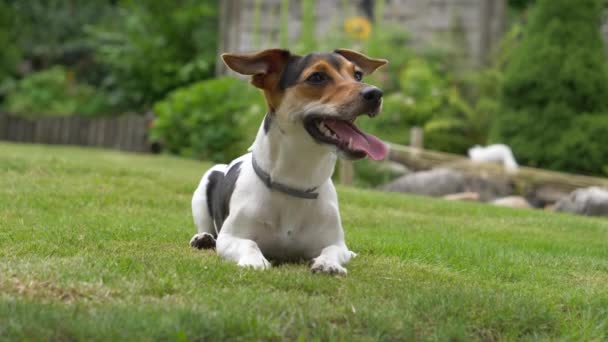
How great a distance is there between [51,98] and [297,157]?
18.7 m

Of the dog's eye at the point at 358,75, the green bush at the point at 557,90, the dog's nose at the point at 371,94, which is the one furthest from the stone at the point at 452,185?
the dog's nose at the point at 371,94

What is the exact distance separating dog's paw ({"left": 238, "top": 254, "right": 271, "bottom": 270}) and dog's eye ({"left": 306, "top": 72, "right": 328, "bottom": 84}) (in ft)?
3.37

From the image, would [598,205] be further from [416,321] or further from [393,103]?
[416,321]

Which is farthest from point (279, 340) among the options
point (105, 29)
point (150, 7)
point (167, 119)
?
point (105, 29)

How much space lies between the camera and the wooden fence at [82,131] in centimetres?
1933

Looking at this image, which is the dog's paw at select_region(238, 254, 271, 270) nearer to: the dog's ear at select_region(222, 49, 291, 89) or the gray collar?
the gray collar

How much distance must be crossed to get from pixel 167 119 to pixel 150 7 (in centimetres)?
685

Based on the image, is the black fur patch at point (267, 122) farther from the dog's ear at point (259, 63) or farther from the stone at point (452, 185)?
the stone at point (452, 185)

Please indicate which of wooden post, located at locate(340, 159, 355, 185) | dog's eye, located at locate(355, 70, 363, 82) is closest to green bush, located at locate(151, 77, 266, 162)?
wooden post, located at locate(340, 159, 355, 185)

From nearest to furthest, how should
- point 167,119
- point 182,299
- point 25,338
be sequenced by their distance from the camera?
Result: 1. point 25,338
2. point 182,299
3. point 167,119

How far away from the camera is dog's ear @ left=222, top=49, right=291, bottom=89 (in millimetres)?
5066

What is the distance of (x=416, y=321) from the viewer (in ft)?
13.7

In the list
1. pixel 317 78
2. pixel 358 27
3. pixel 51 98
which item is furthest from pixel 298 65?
pixel 51 98

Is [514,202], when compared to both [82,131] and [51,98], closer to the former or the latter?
[82,131]
